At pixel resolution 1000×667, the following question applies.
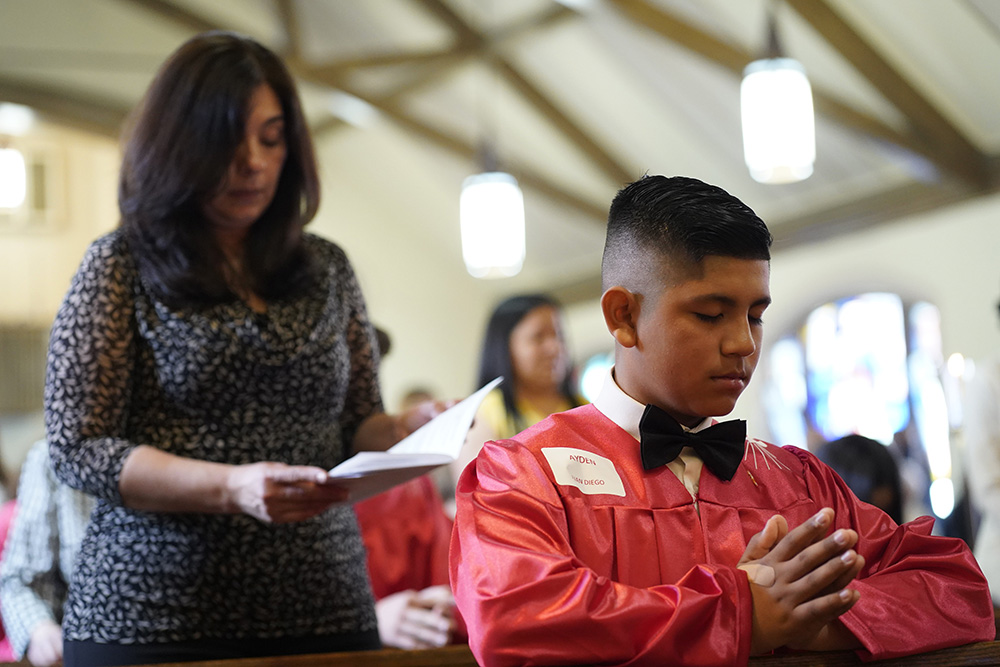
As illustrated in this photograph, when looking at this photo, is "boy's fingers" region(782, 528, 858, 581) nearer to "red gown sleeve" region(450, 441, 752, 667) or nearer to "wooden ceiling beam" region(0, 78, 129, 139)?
"red gown sleeve" region(450, 441, 752, 667)

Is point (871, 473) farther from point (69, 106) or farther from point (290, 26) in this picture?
point (69, 106)

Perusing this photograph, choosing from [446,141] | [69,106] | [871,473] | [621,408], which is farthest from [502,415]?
[69,106]

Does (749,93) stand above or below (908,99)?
below

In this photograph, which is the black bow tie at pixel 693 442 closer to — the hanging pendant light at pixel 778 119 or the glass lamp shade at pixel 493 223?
the hanging pendant light at pixel 778 119

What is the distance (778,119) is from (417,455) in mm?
3554

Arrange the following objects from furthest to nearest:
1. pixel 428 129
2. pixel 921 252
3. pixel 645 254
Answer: pixel 428 129 < pixel 921 252 < pixel 645 254

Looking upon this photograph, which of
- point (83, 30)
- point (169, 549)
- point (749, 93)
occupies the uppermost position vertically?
point (83, 30)

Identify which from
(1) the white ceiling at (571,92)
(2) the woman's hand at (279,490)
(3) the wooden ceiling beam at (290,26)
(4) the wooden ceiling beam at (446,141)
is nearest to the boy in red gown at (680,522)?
(2) the woman's hand at (279,490)

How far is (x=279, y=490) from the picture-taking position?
1344 mm

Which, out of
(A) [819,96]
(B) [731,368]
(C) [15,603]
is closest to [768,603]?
(B) [731,368]

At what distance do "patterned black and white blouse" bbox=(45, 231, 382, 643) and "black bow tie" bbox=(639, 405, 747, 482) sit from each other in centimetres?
53

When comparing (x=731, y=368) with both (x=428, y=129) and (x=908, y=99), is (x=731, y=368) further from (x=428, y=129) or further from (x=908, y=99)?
(x=428, y=129)

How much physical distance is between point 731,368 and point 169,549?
799mm

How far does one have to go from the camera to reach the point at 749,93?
14.7 feet
